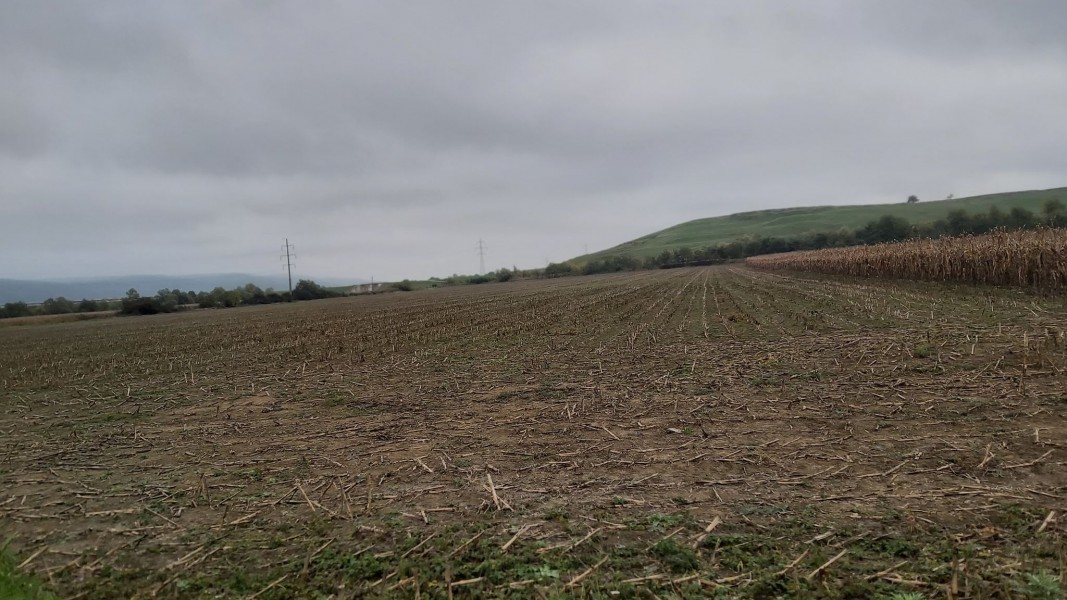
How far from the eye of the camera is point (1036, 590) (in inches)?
115

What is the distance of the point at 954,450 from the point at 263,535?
6.08m

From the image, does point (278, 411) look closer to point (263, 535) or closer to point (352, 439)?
point (352, 439)

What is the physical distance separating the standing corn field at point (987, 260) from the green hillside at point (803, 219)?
83.5m

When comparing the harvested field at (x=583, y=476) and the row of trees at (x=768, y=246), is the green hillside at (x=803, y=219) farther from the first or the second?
the harvested field at (x=583, y=476)

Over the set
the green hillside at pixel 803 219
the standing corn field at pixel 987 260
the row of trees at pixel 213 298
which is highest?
the green hillside at pixel 803 219

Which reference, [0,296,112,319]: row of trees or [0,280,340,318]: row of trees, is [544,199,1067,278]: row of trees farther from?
[0,296,112,319]: row of trees

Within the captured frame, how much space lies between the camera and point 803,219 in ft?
458

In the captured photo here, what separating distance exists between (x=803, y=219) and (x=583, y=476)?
503ft

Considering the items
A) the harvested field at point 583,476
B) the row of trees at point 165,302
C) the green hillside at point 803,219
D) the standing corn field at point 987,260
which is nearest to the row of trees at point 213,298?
the row of trees at point 165,302

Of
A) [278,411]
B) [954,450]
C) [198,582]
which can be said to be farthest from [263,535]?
[954,450]

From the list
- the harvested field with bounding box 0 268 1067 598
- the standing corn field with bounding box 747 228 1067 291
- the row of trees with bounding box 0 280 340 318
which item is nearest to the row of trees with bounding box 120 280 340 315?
the row of trees with bounding box 0 280 340 318

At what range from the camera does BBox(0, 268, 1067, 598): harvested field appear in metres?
3.47

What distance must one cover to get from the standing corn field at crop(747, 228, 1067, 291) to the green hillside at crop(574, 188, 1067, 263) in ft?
274

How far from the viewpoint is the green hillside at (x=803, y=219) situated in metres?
109
